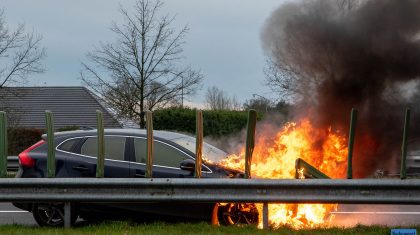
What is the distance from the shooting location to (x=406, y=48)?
9688 mm

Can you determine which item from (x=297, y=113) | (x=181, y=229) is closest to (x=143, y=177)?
(x=181, y=229)

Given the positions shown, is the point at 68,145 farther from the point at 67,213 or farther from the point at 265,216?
the point at 265,216

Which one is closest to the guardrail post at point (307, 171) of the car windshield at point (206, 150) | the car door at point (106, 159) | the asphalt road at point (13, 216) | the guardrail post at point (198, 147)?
the guardrail post at point (198, 147)

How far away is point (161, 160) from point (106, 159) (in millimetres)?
817

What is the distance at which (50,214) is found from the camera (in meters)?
8.74

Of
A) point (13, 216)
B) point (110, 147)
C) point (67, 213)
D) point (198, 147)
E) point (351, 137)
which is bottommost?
point (13, 216)

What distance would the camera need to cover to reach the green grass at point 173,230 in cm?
764

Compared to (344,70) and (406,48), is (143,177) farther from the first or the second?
(406,48)

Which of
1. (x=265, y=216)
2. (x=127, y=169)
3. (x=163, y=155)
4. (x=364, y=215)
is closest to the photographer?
(x=265, y=216)

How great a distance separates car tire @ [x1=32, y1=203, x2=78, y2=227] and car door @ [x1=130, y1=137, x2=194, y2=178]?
1088mm

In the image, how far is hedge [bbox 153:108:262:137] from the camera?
21.6m

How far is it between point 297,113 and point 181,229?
11.5 ft

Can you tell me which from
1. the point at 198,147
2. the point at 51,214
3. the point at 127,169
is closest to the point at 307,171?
the point at 198,147

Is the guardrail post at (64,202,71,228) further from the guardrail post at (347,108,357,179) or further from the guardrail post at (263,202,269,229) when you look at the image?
the guardrail post at (347,108,357,179)
